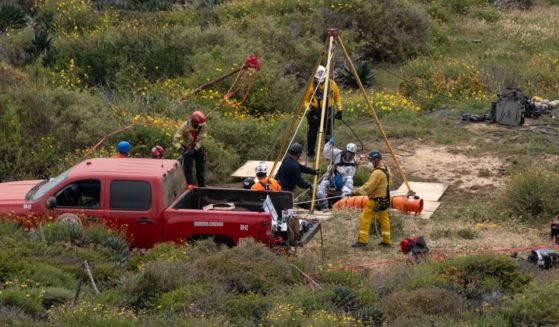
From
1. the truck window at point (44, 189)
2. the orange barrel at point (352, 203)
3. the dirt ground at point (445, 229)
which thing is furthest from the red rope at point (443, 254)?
the truck window at point (44, 189)

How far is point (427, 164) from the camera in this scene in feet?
66.5

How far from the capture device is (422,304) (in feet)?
37.2

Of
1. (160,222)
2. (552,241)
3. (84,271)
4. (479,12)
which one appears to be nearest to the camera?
(84,271)

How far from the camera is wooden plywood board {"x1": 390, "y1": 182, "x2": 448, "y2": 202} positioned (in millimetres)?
18125

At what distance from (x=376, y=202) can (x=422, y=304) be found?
11.3ft

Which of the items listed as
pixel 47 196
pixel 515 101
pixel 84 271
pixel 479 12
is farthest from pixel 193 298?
pixel 479 12

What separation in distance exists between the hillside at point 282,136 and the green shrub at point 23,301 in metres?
0.02

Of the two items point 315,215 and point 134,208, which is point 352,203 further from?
point 134,208

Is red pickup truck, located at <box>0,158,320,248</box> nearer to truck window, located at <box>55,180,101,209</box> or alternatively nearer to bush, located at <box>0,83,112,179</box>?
truck window, located at <box>55,180,101,209</box>

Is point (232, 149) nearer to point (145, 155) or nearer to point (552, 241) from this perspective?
point (145, 155)

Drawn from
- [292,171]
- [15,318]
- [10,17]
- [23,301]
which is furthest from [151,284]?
[10,17]

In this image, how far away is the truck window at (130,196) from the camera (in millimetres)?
13633

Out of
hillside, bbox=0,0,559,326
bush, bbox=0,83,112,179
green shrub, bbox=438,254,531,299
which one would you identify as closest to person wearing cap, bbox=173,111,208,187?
hillside, bbox=0,0,559,326

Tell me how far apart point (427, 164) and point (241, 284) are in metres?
9.00
